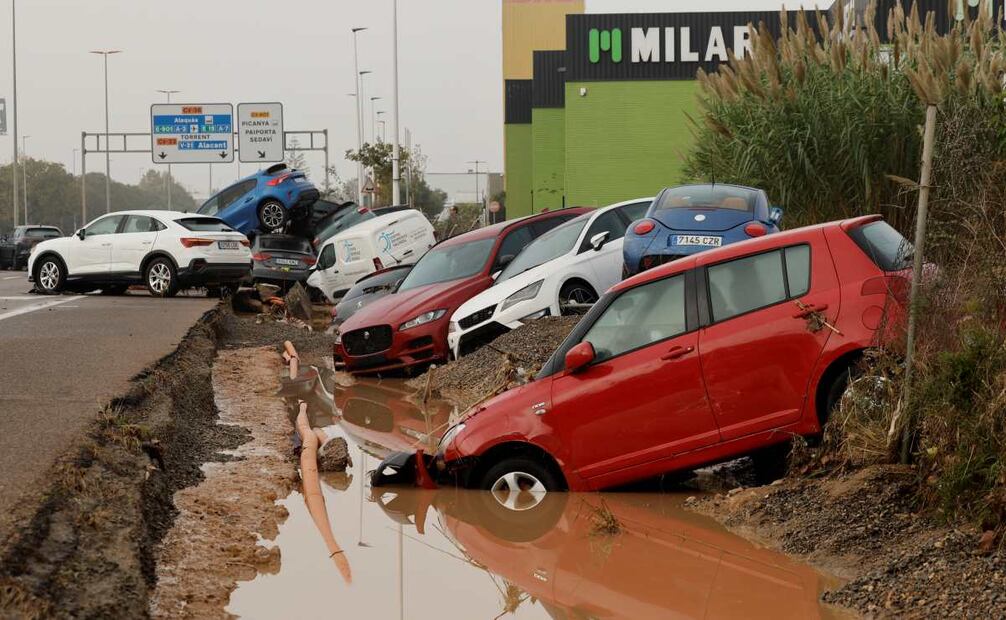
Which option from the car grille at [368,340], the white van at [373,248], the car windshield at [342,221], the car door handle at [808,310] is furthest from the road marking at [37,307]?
the car door handle at [808,310]

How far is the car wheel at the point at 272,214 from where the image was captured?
1287 inches

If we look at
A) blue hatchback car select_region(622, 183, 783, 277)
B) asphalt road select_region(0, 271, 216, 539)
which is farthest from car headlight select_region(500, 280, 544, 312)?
asphalt road select_region(0, 271, 216, 539)

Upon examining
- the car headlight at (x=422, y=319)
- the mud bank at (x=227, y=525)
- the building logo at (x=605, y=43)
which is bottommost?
the mud bank at (x=227, y=525)

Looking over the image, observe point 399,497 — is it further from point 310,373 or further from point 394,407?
point 310,373

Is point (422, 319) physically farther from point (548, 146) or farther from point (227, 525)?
point (548, 146)

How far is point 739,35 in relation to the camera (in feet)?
138

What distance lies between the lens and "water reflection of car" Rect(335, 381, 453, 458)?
12125 mm

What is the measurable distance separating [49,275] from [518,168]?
3985cm

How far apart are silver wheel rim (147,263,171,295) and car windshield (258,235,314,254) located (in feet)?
12.8

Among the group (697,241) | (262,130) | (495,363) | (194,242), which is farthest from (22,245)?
(697,241)

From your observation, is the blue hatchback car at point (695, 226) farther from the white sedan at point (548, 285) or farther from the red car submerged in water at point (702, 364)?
the red car submerged in water at point (702, 364)

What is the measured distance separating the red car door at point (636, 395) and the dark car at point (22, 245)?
1714 inches

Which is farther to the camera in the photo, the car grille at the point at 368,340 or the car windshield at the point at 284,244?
the car windshield at the point at 284,244

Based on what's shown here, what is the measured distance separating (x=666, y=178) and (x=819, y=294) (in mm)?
35300
